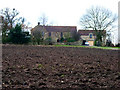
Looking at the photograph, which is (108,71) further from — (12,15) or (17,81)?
(12,15)

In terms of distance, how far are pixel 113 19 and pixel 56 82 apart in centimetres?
3993

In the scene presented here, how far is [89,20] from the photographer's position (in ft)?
145

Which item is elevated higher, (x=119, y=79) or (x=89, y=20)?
(x=89, y=20)

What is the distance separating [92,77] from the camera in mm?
6426

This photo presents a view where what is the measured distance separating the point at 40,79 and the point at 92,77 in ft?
5.53

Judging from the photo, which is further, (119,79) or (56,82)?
(119,79)

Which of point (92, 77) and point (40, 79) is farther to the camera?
point (92, 77)

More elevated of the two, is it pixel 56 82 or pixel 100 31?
pixel 100 31

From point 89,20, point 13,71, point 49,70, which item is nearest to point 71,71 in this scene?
point 49,70

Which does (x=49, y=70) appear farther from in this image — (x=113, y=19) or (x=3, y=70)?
(x=113, y=19)

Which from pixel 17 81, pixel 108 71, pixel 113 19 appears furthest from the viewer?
pixel 113 19

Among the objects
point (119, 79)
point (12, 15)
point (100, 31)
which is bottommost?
point (119, 79)

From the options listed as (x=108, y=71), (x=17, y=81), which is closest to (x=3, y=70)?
(x=17, y=81)

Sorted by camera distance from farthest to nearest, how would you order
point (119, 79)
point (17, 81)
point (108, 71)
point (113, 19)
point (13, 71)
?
point (113, 19) → point (108, 71) → point (13, 71) → point (119, 79) → point (17, 81)
